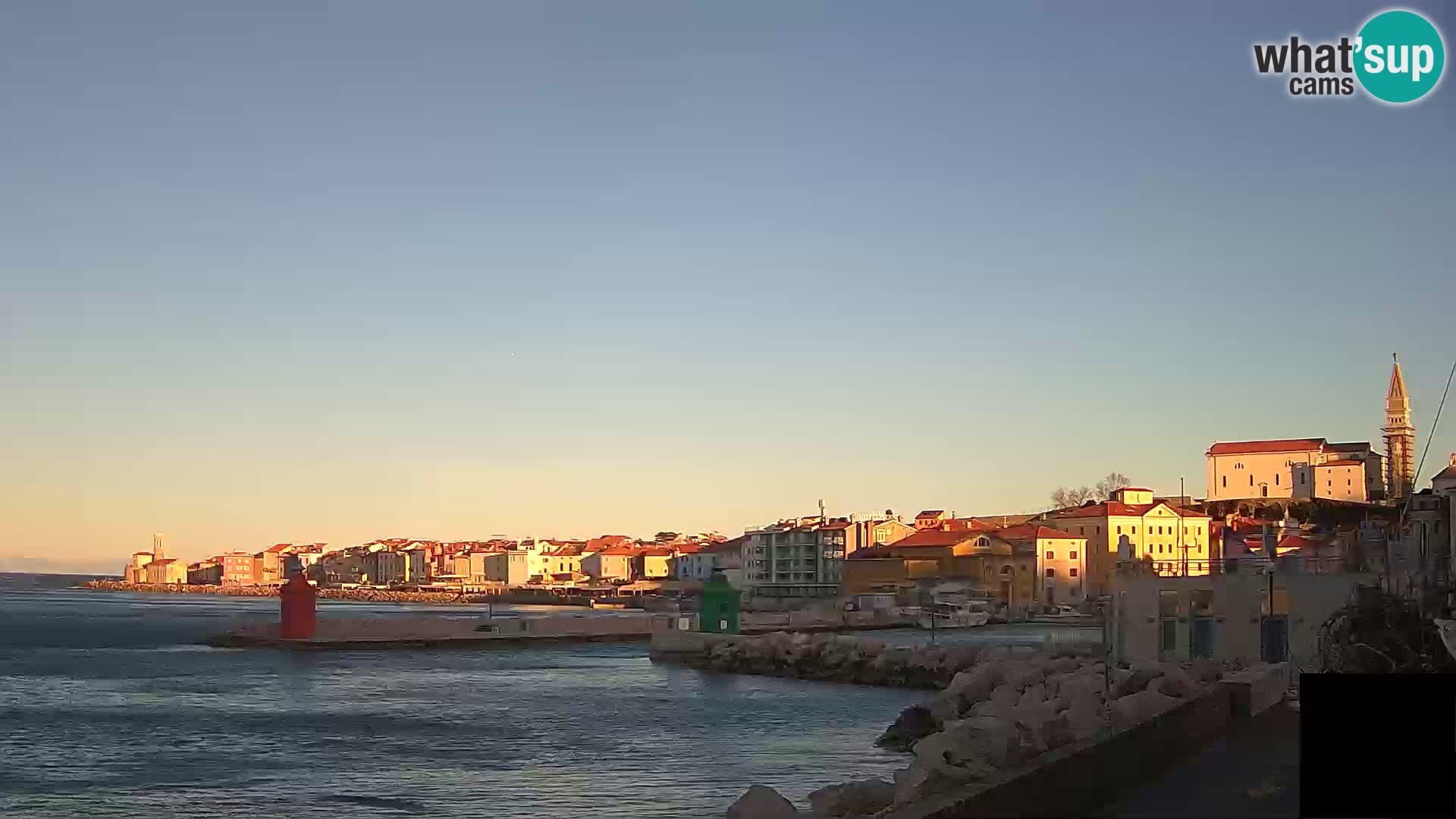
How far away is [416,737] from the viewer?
25.3 m

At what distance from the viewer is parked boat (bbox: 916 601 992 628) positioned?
7344 cm

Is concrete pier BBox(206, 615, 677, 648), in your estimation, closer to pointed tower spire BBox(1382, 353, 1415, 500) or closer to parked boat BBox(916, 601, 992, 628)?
parked boat BBox(916, 601, 992, 628)

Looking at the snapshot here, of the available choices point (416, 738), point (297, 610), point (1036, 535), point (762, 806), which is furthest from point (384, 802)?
point (1036, 535)

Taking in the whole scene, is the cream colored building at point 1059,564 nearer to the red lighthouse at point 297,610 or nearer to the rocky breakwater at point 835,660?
the rocky breakwater at point 835,660

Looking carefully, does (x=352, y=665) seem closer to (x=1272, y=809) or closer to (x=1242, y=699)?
(x=1242, y=699)

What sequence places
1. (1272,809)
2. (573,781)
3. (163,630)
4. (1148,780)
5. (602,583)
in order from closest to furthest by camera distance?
(1272,809), (1148,780), (573,781), (163,630), (602,583)

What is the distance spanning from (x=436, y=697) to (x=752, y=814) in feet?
72.0

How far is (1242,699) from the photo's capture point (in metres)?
15.0

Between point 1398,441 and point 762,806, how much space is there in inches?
3431

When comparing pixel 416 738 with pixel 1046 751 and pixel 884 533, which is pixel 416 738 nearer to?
pixel 1046 751

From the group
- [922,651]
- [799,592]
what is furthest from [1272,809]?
[799,592]

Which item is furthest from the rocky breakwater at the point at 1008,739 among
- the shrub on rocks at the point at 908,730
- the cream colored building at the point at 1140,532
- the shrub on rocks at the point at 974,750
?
the cream colored building at the point at 1140,532

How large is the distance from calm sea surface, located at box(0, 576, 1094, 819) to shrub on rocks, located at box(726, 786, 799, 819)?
2.80m

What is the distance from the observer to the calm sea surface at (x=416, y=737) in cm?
1816
